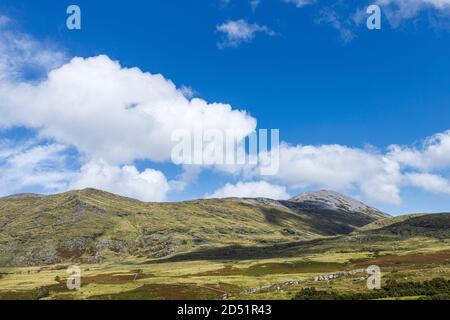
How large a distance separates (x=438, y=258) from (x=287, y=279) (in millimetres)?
58221

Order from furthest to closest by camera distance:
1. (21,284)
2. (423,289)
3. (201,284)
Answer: (21,284) < (201,284) < (423,289)

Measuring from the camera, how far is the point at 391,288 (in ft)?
262
